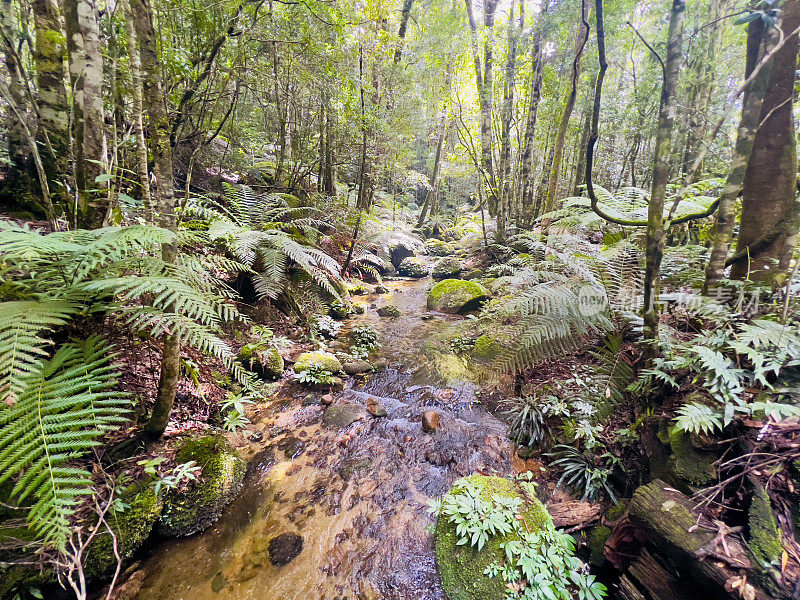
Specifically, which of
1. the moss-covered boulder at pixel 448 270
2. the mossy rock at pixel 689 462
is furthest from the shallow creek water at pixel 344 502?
the moss-covered boulder at pixel 448 270

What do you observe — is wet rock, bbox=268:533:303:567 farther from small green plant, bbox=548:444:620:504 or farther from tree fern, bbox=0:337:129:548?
small green plant, bbox=548:444:620:504

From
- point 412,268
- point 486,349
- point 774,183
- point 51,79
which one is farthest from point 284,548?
point 412,268

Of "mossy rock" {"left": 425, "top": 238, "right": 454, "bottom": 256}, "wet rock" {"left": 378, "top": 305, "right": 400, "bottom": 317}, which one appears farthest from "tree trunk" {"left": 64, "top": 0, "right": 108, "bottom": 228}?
"mossy rock" {"left": 425, "top": 238, "right": 454, "bottom": 256}

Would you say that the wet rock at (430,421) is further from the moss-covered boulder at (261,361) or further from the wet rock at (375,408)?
the moss-covered boulder at (261,361)

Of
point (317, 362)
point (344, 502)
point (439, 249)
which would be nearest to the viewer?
point (344, 502)

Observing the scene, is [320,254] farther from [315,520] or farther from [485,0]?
[485,0]

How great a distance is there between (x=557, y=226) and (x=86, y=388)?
6437 millimetres

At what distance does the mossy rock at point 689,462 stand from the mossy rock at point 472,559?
2.75ft

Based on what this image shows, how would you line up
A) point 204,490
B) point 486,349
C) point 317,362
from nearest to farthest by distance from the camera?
point 204,490, point 486,349, point 317,362

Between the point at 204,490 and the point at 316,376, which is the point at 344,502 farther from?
the point at 316,376

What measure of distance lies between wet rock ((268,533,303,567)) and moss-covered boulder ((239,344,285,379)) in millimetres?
1981

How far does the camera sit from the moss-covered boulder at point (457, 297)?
21.0 feet

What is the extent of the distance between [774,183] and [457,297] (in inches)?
182

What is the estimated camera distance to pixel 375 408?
359cm
